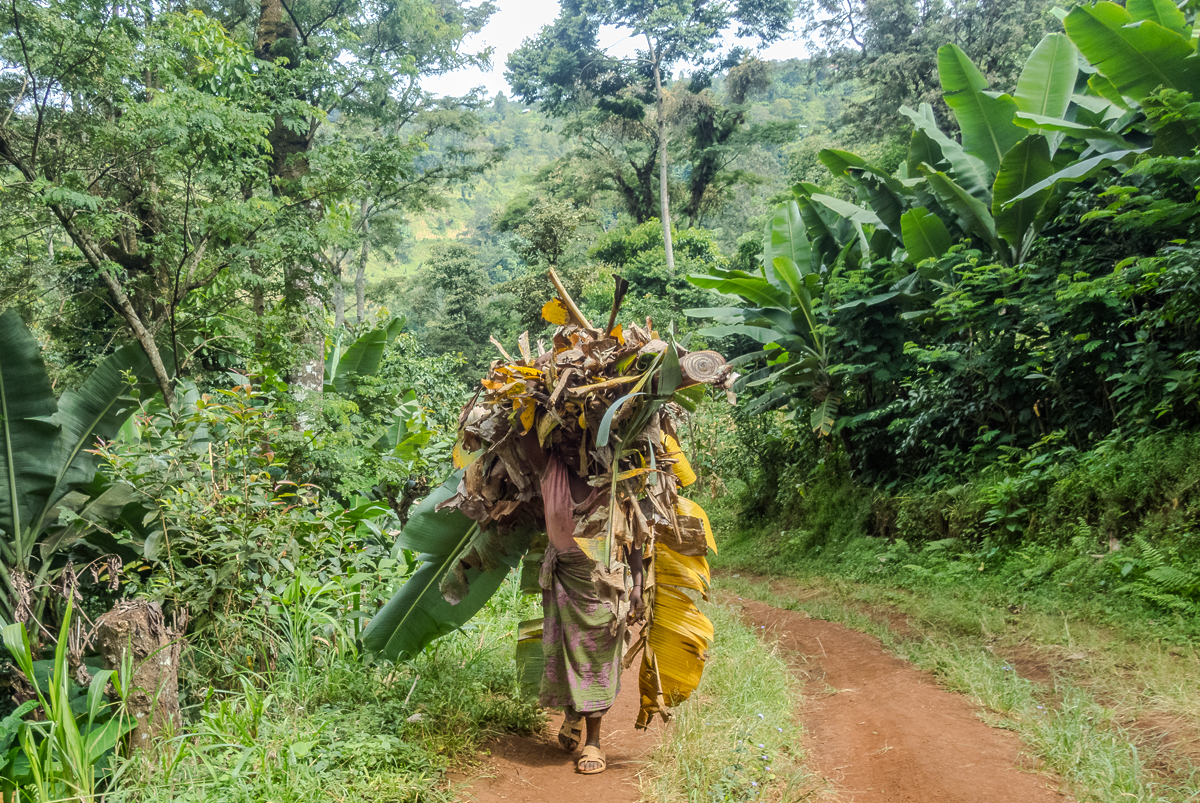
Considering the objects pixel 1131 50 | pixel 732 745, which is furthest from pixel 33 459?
pixel 1131 50

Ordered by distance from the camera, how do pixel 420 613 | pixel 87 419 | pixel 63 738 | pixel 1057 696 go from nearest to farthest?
pixel 63 738 → pixel 420 613 → pixel 1057 696 → pixel 87 419

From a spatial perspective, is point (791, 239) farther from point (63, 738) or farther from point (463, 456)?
point (63, 738)

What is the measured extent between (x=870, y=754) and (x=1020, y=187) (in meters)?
5.80

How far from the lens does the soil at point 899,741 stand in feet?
10.4

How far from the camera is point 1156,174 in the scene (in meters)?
6.05

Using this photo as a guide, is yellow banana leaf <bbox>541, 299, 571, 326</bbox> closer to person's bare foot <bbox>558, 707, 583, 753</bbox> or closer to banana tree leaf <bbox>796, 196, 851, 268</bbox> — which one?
person's bare foot <bbox>558, 707, 583, 753</bbox>

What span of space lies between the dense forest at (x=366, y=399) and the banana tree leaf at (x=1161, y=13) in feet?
0.12

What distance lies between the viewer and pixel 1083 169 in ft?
21.2

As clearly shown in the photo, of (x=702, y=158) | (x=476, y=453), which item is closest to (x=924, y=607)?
(x=476, y=453)

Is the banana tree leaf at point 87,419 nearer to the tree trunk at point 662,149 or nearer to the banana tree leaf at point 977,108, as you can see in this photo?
the banana tree leaf at point 977,108

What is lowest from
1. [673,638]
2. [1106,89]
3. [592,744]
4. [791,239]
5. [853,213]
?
[592,744]

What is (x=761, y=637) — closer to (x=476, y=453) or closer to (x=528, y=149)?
(x=476, y=453)

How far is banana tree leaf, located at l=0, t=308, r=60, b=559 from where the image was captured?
4664 mm

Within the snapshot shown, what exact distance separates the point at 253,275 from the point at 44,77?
2149 mm
